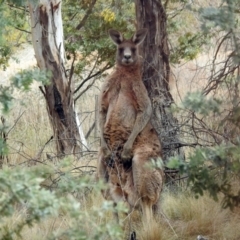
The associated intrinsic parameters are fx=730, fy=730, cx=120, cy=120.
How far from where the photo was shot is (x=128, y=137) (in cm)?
823

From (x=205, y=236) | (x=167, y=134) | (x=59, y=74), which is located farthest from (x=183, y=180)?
(x=59, y=74)

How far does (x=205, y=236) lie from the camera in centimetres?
726

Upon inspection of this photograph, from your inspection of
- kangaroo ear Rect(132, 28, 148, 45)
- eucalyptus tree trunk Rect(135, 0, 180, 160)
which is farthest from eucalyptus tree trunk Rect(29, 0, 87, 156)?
kangaroo ear Rect(132, 28, 148, 45)

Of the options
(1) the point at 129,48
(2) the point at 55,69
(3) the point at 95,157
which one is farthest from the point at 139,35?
(2) the point at 55,69

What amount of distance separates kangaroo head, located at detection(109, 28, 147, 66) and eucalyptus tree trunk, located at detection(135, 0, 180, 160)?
95 centimetres

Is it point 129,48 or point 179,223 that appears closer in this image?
point 179,223

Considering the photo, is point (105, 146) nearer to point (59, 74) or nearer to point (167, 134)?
point (167, 134)

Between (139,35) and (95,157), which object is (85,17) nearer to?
(95,157)

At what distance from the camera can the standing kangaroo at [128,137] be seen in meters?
7.89

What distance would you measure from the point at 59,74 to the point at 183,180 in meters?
3.40

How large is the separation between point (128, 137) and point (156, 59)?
1733 mm

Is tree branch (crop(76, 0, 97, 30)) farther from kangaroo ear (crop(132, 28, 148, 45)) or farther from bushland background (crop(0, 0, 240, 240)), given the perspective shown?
kangaroo ear (crop(132, 28, 148, 45))

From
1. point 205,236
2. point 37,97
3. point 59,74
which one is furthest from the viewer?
point 37,97

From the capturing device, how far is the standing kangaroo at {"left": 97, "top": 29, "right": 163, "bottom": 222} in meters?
7.89
